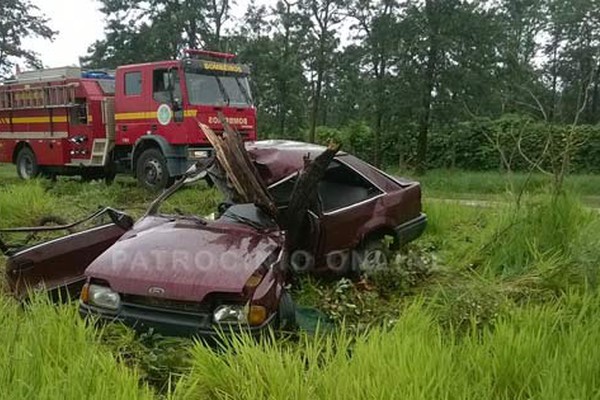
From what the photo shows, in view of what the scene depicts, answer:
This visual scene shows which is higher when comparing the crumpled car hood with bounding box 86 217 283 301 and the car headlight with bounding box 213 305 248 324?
the crumpled car hood with bounding box 86 217 283 301

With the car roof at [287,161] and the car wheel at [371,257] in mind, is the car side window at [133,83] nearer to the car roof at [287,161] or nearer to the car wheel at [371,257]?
the car roof at [287,161]

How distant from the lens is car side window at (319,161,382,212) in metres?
6.49

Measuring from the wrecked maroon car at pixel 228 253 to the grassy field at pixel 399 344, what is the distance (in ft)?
0.72

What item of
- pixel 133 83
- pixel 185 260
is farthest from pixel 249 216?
pixel 133 83

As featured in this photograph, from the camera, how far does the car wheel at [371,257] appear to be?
5992 millimetres

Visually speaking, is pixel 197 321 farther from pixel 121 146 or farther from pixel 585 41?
pixel 585 41

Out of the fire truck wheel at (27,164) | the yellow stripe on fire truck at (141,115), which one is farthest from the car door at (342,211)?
the fire truck wheel at (27,164)

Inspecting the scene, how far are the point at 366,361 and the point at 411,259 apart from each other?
3.30 metres

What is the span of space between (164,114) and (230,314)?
937 centimetres

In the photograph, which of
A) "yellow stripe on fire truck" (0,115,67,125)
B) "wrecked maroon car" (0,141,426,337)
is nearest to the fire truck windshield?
"yellow stripe on fire truck" (0,115,67,125)

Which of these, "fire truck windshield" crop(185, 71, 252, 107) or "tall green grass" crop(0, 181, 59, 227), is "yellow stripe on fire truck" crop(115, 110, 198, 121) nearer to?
"fire truck windshield" crop(185, 71, 252, 107)

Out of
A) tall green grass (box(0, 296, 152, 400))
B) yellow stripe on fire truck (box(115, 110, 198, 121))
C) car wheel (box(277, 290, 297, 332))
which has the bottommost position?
car wheel (box(277, 290, 297, 332))

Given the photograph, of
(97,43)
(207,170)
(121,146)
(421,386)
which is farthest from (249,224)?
(97,43)

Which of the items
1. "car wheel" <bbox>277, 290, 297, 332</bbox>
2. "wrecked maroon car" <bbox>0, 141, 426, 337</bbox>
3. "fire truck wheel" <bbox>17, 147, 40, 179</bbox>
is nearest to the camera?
"wrecked maroon car" <bbox>0, 141, 426, 337</bbox>
